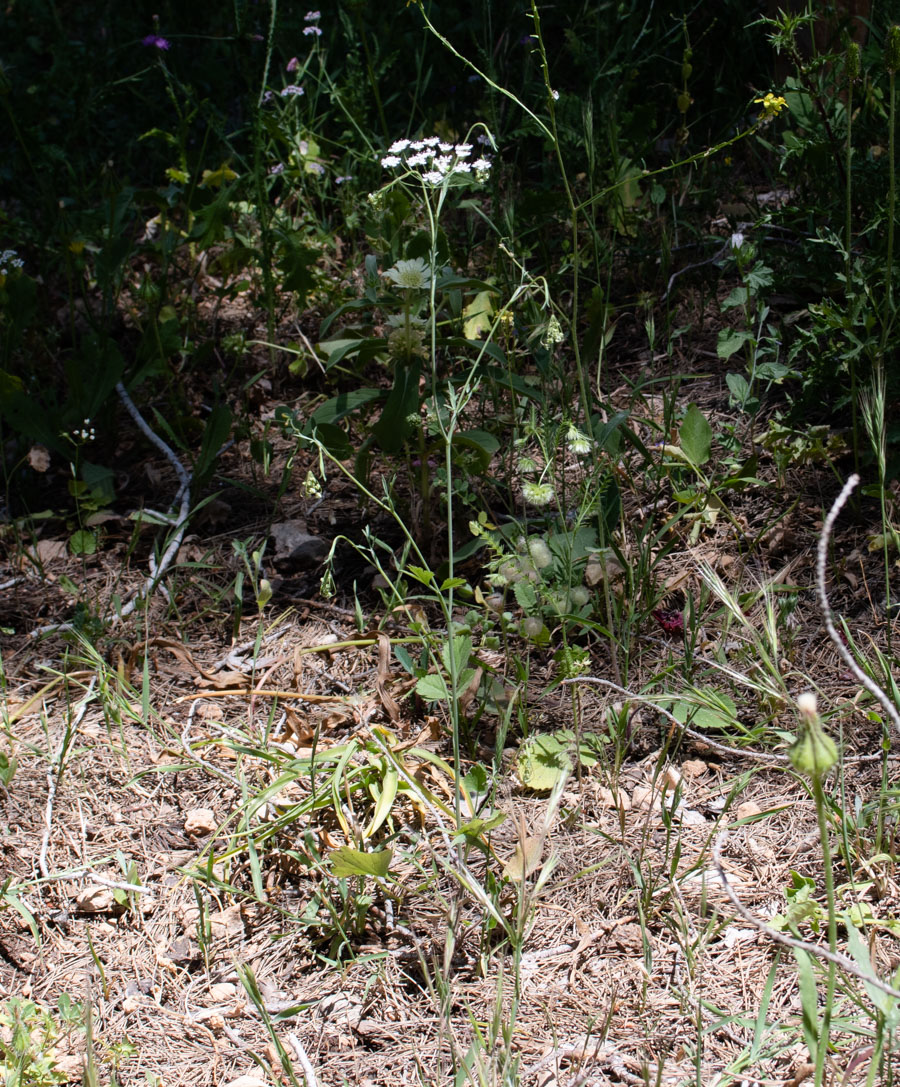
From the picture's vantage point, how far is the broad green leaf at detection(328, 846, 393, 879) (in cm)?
147

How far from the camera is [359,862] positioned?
1473mm

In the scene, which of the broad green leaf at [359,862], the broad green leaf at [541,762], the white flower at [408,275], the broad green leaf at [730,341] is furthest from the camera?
the broad green leaf at [730,341]

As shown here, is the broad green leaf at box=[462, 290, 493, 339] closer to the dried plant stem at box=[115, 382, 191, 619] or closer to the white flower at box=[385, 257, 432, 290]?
the white flower at box=[385, 257, 432, 290]

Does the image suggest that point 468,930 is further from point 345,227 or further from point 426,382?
point 345,227

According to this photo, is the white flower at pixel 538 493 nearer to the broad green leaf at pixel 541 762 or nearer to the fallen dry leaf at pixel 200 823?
the broad green leaf at pixel 541 762

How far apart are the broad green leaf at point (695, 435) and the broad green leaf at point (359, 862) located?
1.15 metres

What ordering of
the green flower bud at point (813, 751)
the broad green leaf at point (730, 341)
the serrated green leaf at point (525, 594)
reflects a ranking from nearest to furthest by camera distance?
the green flower bud at point (813, 751), the serrated green leaf at point (525, 594), the broad green leaf at point (730, 341)

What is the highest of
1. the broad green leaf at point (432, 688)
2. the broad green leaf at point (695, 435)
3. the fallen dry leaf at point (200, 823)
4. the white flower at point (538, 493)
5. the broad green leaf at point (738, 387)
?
the white flower at point (538, 493)

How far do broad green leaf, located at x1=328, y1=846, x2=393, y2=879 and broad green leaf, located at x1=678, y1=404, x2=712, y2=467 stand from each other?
115 cm

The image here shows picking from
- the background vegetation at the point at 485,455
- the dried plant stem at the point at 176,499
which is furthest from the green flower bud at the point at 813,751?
the dried plant stem at the point at 176,499

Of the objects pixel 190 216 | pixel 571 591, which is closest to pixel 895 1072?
pixel 571 591

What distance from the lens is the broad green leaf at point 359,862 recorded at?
1466mm

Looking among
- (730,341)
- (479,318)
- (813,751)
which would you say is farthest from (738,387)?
(813,751)

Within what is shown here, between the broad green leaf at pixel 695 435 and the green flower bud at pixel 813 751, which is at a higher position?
the green flower bud at pixel 813 751
